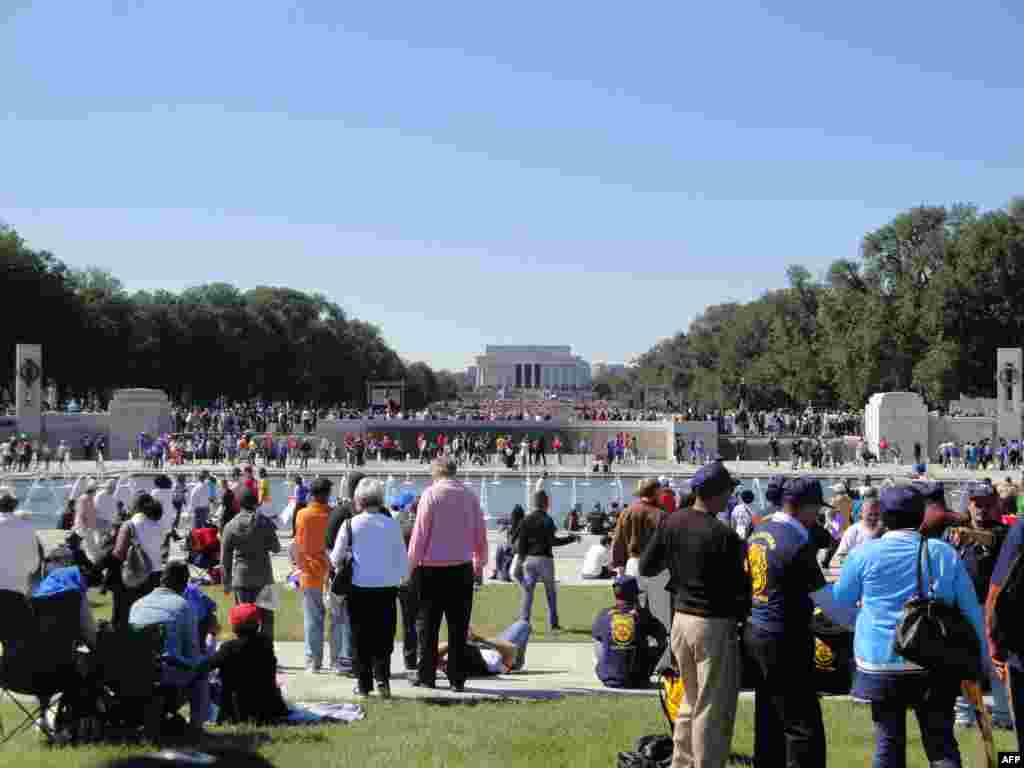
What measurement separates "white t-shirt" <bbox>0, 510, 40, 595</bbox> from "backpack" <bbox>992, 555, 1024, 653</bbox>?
7351mm

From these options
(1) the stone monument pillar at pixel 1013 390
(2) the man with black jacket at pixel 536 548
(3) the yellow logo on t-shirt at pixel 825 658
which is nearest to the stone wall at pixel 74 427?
(1) the stone monument pillar at pixel 1013 390

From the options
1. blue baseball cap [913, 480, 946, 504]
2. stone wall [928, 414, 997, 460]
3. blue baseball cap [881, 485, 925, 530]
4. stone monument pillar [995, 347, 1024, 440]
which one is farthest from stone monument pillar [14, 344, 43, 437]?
blue baseball cap [881, 485, 925, 530]

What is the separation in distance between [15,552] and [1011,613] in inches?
297

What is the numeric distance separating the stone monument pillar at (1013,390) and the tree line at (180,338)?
52522mm

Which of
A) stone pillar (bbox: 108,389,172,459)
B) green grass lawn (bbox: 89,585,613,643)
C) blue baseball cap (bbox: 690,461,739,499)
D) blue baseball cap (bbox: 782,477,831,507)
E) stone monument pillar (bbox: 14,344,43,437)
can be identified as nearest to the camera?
blue baseball cap (bbox: 690,461,739,499)

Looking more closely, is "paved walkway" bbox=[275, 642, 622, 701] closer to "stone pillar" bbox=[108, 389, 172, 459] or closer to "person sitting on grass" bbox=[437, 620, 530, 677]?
"person sitting on grass" bbox=[437, 620, 530, 677]

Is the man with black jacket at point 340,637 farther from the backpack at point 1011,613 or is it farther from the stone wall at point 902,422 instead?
the stone wall at point 902,422

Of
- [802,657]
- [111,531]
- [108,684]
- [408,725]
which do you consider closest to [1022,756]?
[802,657]

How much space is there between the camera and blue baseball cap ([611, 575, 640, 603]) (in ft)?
31.9

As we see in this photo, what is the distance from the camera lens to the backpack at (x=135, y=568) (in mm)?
10703

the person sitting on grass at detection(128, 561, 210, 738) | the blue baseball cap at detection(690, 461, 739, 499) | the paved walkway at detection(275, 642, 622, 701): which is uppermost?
the blue baseball cap at detection(690, 461, 739, 499)

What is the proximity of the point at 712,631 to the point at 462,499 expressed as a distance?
3.27 metres

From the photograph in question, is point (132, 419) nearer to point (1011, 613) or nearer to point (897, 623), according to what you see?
point (897, 623)

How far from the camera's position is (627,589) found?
9719 millimetres
